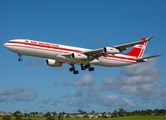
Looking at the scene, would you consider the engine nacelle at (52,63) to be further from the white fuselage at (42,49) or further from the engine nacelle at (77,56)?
the engine nacelle at (77,56)

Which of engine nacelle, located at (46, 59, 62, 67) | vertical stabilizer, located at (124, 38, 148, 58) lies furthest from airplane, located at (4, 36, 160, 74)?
vertical stabilizer, located at (124, 38, 148, 58)

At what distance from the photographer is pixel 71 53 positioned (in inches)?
1902

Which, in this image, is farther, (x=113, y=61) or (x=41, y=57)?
(x=113, y=61)

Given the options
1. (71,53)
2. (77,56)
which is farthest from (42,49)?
(77,56)

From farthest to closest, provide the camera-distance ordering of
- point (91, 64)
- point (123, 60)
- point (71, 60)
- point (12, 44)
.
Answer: point (123, 60) → point (91, 64) → point (71, 60) → point (12, 44)

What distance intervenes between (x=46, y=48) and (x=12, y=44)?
6547mm

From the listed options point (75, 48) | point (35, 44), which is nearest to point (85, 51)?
point (75, 48)

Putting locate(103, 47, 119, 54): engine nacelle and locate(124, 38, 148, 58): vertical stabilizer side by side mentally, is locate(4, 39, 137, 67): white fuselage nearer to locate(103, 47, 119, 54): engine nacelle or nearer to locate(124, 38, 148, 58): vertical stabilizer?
locate(103, 47, 119, 54): engine nacelle

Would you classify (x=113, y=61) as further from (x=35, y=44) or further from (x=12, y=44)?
(x=12, y=44)

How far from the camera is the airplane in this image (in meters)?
44.5

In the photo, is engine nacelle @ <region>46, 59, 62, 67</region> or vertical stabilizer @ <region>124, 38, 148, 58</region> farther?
vertical stabilizer @ <region>124, 38, 148, 58</region>

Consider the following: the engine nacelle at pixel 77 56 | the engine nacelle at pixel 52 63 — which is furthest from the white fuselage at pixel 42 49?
the engine nacelle at pixel 52 63

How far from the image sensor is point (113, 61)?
5438cm

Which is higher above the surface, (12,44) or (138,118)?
(12,44)
